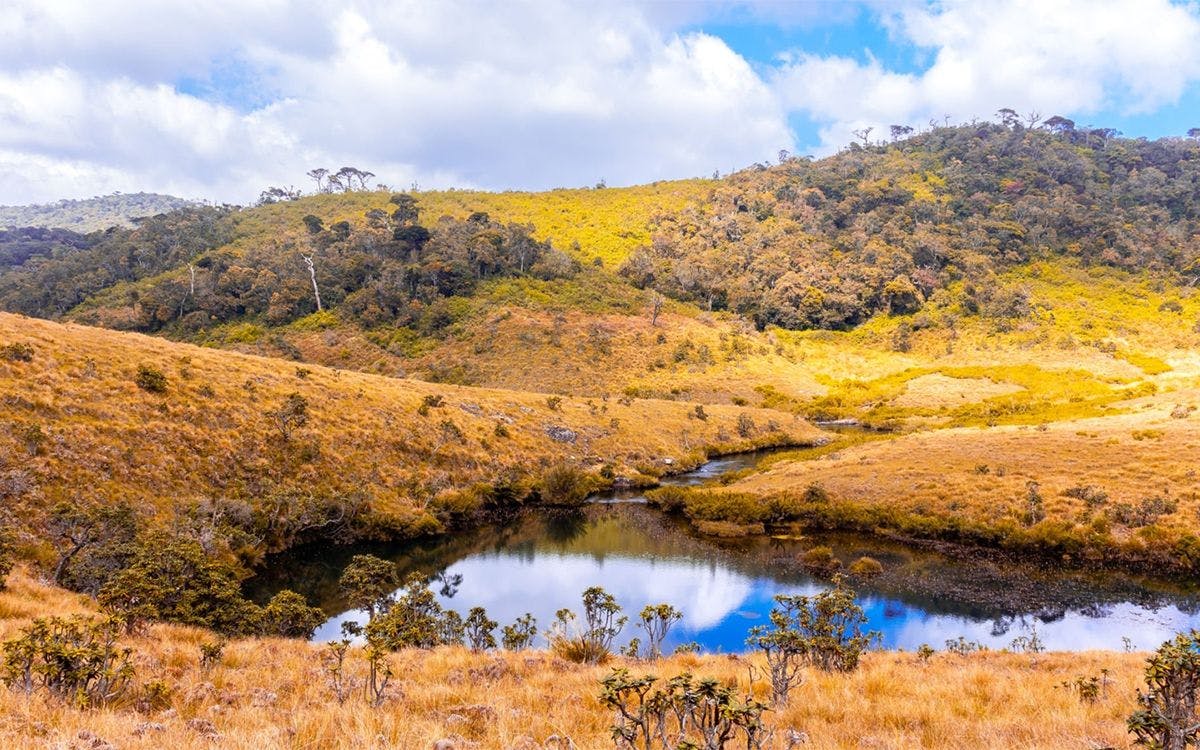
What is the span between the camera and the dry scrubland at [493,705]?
21.2 feet

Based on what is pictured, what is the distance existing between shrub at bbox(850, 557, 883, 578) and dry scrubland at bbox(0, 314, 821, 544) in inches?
887

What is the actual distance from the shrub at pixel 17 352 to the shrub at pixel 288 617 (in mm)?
24489

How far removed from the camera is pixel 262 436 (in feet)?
119

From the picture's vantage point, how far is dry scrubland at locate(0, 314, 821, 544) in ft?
93.1

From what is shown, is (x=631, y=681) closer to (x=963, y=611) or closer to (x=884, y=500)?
(x=963, y=611)

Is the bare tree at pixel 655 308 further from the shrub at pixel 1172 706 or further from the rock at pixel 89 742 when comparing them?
the rock at pixel 89 742

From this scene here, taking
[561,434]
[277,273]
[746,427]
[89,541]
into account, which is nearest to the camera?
[89,541]

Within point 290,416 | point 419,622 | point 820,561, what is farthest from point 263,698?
point 290,416

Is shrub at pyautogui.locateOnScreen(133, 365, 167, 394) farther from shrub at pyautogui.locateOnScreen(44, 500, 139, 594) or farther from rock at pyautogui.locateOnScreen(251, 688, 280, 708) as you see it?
rock at pyautogui.locateOnScreen(251, 688, 280, 708)

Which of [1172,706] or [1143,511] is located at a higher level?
[1172,706]

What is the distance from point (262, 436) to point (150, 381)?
21.9 ft

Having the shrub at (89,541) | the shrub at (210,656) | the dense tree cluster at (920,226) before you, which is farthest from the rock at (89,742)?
the dense tree cluster at (920,226)

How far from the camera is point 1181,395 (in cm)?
6059

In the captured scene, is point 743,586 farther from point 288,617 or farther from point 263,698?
point 263,698
